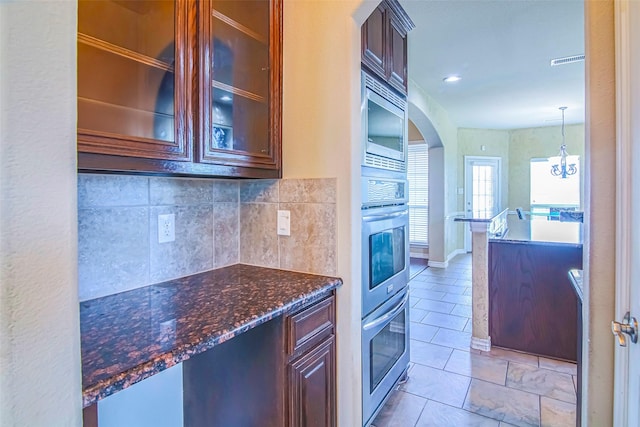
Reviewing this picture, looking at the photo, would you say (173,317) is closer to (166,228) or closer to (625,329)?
(166,228)

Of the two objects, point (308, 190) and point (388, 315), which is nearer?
point (308, 190)

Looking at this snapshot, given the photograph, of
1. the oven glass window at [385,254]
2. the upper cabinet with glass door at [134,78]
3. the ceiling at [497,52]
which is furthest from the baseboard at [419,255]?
the upper cabinet with glass door at [134,78]

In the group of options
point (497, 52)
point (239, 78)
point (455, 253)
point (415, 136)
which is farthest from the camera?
point (455, 253)

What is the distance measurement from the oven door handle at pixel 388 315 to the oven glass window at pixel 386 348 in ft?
0.16

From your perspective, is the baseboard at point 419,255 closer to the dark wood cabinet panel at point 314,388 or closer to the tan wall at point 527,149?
the tan wall at point 527,149

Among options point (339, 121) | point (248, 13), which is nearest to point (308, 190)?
point (339, 121)

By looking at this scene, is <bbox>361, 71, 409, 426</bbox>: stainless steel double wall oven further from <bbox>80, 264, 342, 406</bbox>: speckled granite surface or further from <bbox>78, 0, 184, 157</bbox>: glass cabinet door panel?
<bbox>78, 0, 184, 157</bbox>: glass cabinet door panel

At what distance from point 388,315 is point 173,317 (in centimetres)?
122

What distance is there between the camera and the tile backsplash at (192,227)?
4.14 feet

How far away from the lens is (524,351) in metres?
2.76

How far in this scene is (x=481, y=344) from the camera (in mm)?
2826

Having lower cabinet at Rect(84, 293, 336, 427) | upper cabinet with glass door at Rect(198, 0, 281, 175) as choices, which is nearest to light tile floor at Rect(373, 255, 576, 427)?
lower cabinet at Rect(84, 293, 336, 427)

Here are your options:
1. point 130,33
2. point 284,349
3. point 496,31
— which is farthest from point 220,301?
point 496,31

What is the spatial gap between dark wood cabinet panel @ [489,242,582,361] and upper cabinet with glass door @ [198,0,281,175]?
218cm
